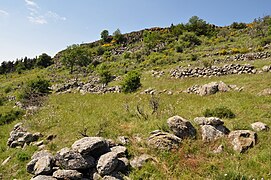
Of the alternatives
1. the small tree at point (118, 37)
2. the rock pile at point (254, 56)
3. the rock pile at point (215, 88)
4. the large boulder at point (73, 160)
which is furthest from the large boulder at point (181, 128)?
the small tree at point (118, 37)

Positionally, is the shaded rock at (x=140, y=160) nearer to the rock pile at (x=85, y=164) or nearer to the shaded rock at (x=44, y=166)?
the rock pile at (x=85, y=164)

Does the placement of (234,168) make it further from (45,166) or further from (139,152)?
(45,166)

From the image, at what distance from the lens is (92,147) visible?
7188mm

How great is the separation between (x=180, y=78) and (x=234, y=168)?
15.2 meters

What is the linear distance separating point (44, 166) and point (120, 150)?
8.02 ft

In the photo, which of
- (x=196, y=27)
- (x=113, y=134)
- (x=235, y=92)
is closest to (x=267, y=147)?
(x=113, y=134)

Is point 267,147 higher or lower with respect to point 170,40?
lower

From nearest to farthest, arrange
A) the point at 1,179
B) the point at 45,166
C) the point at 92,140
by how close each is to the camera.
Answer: the point at 45,166
the point at 92,140
the point at 1,179

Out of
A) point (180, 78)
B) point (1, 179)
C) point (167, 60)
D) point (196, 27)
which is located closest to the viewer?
point (1, 179)

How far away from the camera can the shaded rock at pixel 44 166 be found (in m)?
6.86

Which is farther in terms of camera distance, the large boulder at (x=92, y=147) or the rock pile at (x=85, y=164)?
the large boulder at (x=92, y=147)

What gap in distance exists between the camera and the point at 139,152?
25.6 ft

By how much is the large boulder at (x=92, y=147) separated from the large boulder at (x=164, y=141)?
162 cm

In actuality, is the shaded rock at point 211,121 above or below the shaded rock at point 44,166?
above
